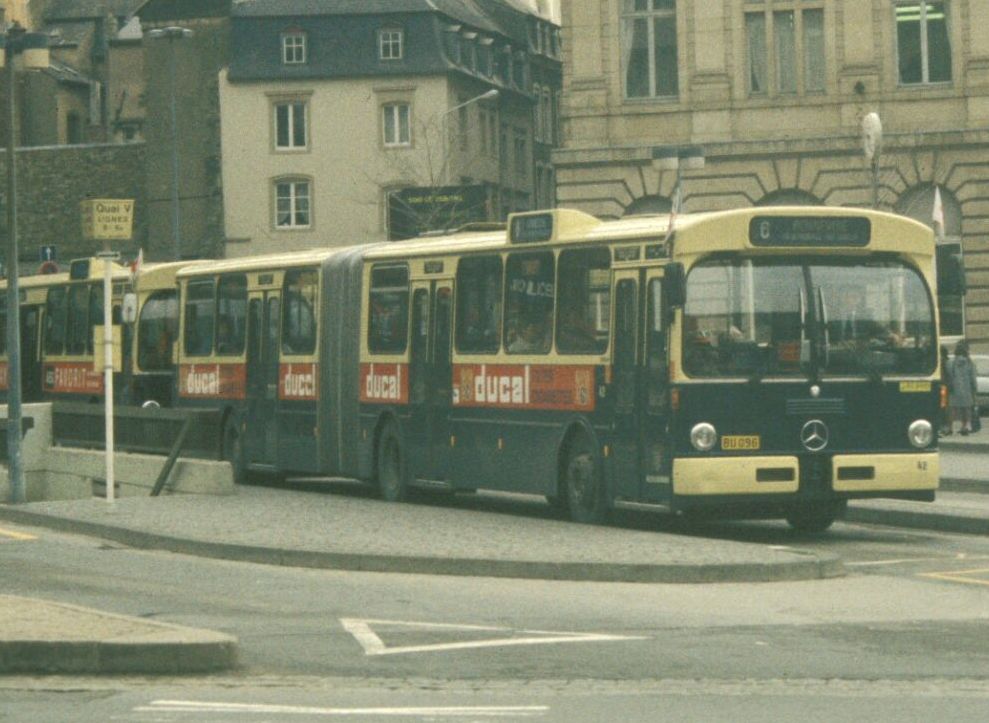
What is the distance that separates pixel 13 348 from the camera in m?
25.1

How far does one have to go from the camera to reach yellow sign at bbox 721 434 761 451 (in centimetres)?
1933

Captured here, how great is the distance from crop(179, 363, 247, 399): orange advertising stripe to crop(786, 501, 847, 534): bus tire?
9.92 metres

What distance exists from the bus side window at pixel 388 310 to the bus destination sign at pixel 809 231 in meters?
6.09

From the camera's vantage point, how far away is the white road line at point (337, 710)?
9.68 m

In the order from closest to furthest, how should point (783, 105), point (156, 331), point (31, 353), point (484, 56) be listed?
point (156, 331) → point (31, 353) → point (783, 105) → point (484, 56)

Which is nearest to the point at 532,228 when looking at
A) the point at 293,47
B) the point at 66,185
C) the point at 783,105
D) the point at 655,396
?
the point at 655,396

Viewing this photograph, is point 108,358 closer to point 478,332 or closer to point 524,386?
point 478,332

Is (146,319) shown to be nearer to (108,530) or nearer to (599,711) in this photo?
(108,530)

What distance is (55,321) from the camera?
4203 centimetres

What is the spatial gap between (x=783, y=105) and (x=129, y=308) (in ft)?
68.0

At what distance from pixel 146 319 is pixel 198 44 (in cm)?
5763

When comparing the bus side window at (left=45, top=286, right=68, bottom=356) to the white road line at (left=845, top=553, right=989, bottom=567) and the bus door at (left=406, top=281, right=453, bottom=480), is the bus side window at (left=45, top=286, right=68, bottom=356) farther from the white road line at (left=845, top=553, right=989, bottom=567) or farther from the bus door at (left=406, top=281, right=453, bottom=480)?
the white road line at (left=845, top=553, right=989, bottom=567)

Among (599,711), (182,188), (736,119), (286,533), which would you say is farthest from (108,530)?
(182,188)

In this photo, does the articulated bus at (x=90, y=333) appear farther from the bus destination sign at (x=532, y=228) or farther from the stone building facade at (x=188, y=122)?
the stone building facade at (x=188, y=122)
